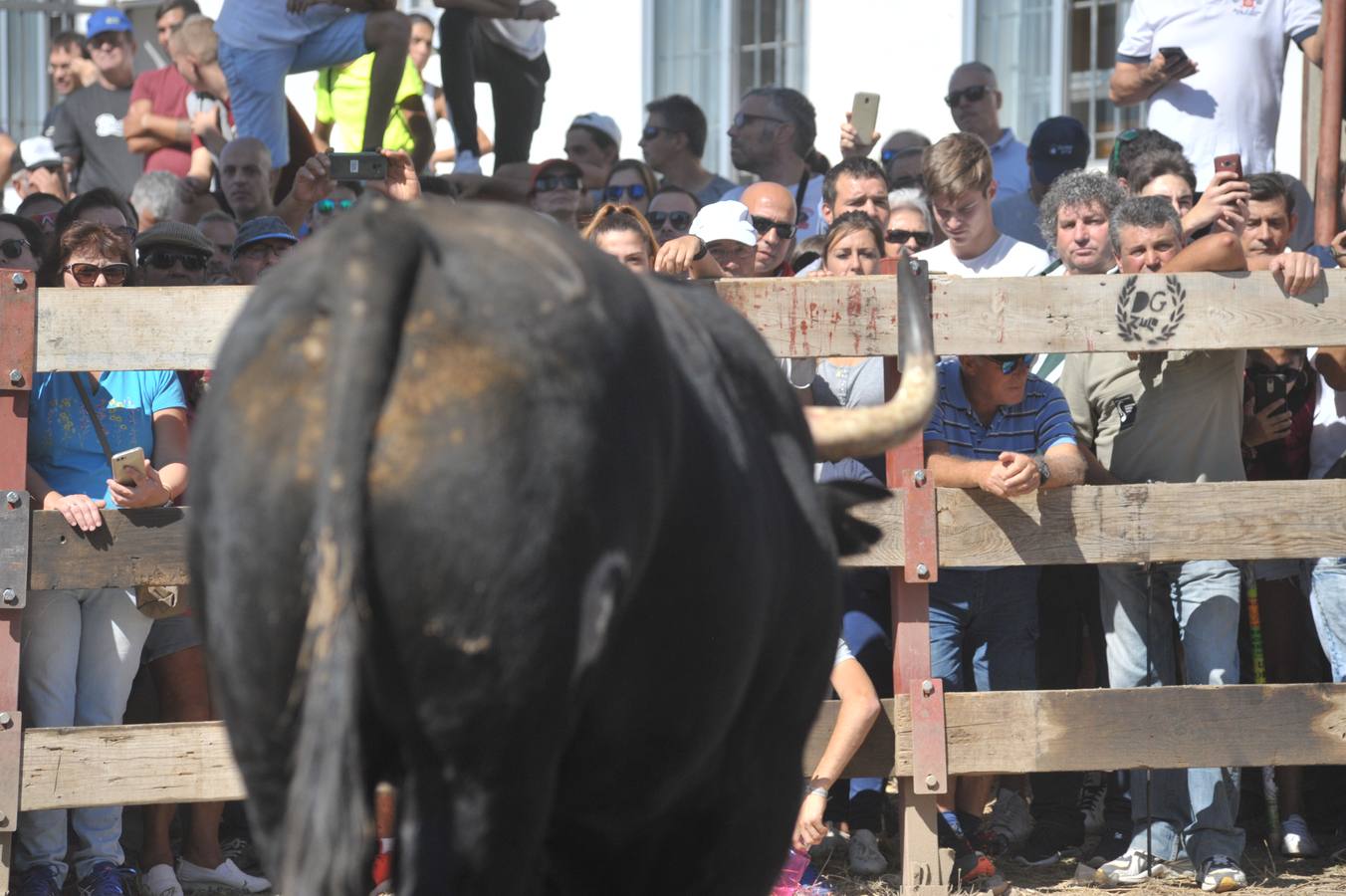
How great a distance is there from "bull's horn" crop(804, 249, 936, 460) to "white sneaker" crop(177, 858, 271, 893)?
10.2 ft

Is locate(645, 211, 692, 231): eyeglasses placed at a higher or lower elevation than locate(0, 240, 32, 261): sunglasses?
higher

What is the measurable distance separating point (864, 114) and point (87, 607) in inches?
198

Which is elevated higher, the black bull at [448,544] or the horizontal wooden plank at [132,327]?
the horizontal wooden plank at [132,327]

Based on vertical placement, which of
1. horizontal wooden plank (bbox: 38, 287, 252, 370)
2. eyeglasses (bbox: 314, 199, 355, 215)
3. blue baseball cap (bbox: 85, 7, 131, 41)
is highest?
blue baseball cap (bbox: 85, 7, 131, 41)

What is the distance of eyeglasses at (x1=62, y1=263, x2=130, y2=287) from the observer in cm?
610

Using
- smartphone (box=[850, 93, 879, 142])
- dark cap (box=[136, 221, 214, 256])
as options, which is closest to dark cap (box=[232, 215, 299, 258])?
dark cap (box=[136, 221, 214, 256])

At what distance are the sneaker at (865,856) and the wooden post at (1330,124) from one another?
3867mm

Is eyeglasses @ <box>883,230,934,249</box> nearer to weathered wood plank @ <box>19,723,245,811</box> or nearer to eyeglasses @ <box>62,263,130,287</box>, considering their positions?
eyeglasses @ <box>62,263,130,287</box>

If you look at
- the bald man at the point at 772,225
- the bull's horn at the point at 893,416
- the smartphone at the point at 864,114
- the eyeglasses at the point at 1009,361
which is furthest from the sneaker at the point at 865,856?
the smartphone at the point at 864,114

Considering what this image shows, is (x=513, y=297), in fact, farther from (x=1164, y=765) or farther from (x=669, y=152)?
(x=669, y=152)

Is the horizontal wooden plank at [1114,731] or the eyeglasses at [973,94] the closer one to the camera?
the horizontal wooden plank at [1114,731]

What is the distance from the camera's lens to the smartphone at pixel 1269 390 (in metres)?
6.20

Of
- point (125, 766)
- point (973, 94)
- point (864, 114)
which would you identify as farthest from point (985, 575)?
point (973, 94)

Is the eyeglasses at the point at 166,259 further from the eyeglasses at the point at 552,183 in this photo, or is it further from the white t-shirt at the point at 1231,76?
the white t-shirt at the point at 1231,76
